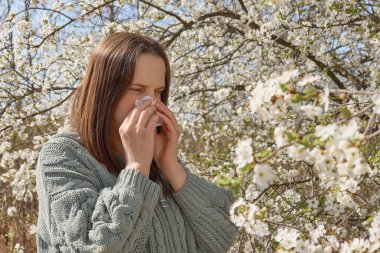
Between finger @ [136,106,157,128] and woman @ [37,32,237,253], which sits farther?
finger @ [136,106,157,128]

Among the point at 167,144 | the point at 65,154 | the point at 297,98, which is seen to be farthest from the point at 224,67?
the point at 297,98

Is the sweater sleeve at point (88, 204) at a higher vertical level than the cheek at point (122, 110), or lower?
lower

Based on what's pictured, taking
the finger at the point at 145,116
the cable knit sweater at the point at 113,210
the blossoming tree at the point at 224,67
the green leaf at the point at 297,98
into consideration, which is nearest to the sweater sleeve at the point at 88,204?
the cable knit sweater at the point at 113,210

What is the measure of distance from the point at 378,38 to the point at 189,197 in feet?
6.05

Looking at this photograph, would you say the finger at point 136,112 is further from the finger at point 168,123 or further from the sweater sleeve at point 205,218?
the sweater sleeve at point 205,218

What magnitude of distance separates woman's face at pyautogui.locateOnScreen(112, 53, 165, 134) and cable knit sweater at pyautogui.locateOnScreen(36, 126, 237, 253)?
0.15 meters

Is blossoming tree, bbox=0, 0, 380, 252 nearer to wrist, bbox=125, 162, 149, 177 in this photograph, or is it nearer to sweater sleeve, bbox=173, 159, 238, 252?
sweater sleeve, bbox=173, 159, 238, 252

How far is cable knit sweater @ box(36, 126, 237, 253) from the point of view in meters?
1.51

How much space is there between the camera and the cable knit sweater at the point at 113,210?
59.4 inches

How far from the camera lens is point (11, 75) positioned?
3969 millimetres

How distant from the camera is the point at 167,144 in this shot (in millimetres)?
1850

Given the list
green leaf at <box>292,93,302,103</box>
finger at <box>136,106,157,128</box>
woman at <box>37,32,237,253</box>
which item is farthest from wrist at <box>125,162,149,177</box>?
green leaf at <box>292,93,302,103</box>

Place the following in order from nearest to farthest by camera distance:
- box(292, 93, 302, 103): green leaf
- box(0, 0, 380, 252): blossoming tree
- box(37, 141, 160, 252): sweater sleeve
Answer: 1. box(292, 93, 302, 103): green leaf
2. box(37, 141, 160, 252): sweater sleeve
3. box(0, 0, 380, 252): blossoming tree

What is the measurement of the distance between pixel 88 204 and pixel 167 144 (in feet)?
1.27
